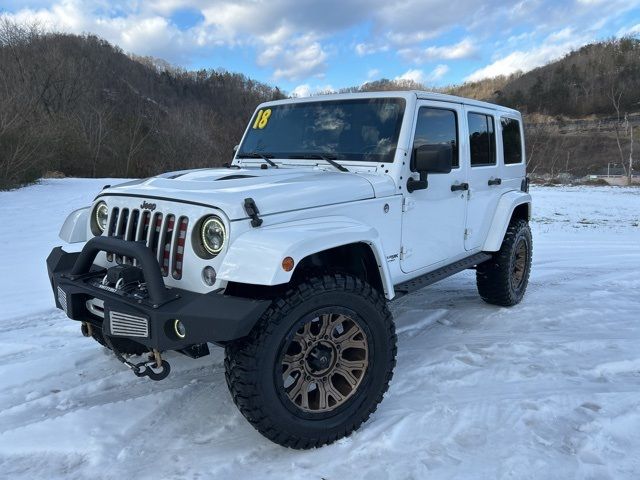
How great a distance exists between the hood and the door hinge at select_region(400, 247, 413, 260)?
0.46 metres

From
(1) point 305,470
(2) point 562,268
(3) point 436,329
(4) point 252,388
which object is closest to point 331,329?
(4) point 252,388

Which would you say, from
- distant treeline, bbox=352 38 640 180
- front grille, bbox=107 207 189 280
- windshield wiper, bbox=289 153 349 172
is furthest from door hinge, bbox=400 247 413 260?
distant treeline, bbox=352 38 640 180

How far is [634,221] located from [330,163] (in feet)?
42.0

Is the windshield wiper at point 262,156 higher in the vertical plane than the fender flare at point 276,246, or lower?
higher

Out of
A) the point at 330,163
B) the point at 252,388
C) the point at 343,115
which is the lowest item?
the point at 252,388

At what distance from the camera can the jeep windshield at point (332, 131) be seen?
3.62 meters

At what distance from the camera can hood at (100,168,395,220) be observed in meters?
2.65

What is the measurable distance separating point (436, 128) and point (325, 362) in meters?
2.16

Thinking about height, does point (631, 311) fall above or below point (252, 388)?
below

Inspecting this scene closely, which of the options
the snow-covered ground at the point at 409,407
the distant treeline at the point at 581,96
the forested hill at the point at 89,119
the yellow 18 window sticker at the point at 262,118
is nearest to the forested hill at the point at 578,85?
the distant treeline at the point at 581,96

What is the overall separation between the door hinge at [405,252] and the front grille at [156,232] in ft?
5.21

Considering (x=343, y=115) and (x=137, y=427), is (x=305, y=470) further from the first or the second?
(x=343, y=115)

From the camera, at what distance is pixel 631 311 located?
196 inches

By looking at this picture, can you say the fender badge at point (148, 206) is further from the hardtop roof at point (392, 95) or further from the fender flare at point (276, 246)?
the hardtop roof at point (392, 95)
